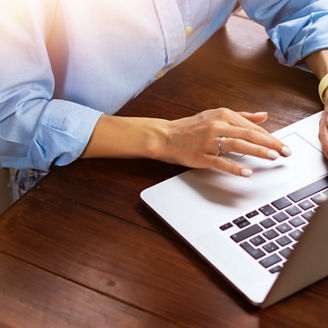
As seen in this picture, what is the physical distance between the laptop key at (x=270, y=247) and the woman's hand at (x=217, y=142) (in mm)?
131

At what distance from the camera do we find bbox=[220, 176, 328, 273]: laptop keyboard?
702mm

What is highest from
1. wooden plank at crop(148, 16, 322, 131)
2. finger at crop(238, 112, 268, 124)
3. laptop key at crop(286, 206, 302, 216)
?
finger at crop(238, 112, 268, 124)

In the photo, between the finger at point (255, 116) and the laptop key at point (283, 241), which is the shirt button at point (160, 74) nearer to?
the finger at point (255, 116)

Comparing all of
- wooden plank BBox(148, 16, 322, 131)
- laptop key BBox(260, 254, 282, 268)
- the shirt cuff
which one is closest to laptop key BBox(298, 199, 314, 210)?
laptop key BBox(260, 254, 282, 268)

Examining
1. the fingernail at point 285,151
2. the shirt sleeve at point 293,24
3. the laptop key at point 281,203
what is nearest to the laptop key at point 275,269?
the laptop key at point 281,203

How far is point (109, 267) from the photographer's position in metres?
0.71

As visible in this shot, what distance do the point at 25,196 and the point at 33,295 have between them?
0.19m

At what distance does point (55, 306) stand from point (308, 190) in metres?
0.40

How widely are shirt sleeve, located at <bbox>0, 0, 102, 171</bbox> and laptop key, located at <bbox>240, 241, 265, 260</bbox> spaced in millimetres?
308

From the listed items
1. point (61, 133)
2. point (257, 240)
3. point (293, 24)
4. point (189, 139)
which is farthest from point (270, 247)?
point (293, 24)

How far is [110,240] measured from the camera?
75cm

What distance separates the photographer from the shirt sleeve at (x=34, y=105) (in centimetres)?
82

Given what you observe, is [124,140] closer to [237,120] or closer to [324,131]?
[237,120]

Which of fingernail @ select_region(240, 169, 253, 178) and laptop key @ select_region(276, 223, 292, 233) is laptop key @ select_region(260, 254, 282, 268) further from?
fingernail @ select_region(240, 169, 253, 178)
